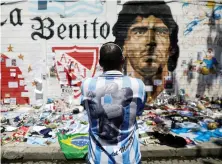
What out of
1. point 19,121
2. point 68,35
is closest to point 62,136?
point 19,121

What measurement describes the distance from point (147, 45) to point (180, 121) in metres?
2.74

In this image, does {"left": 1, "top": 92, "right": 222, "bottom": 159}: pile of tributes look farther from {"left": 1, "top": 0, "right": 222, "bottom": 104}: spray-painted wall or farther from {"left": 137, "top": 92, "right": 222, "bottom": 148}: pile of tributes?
{"left": 1, "top": 0, "right": 222, "bottom": 104}: spray-painted wall

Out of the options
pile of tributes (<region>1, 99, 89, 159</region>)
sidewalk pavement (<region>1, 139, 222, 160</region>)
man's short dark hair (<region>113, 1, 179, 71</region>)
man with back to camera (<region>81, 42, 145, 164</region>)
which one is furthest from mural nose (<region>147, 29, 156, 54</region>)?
man with back to camera (<region>81, 42, 145, 164</region>)

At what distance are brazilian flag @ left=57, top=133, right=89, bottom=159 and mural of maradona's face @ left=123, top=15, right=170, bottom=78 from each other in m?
3.41

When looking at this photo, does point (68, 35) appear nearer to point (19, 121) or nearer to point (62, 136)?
point (19, 121)

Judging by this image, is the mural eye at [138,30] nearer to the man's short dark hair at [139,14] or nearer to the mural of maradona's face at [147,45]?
the mural of maradona's face at [147,45]

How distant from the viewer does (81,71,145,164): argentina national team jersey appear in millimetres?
1835

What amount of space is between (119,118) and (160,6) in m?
6.36

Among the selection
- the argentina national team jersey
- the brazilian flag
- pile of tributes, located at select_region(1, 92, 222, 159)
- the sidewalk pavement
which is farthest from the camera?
pile of tributes, located at select_region(1, 92, 222, 159)

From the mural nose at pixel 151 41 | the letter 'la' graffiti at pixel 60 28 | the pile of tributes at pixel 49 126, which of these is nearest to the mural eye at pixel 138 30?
the mural nose at pixel 151 41

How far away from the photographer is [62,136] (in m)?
5.16

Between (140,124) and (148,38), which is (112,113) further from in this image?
(148,38)

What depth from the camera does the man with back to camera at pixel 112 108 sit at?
6.03ft

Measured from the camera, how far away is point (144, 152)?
4.59 meters
